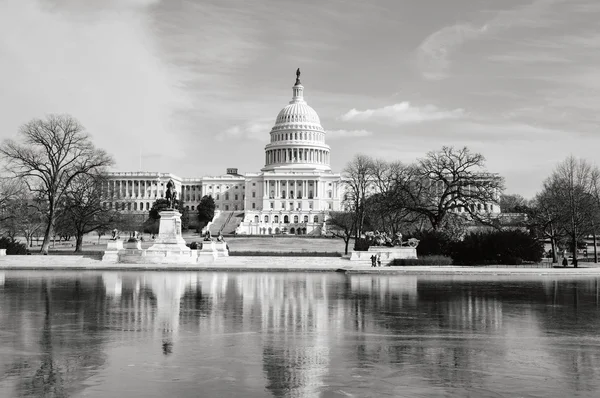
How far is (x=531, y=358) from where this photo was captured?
12312 millimetres

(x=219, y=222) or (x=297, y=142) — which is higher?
(x=297, y=142)

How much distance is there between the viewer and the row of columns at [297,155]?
A: 172m

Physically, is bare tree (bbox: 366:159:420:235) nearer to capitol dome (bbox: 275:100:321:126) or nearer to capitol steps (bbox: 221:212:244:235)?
capitol steps (bbox: 221:212:244:235)

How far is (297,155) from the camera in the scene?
172m

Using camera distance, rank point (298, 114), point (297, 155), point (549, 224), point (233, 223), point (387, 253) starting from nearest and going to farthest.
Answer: point (387, 253) < point (549, 224) < point (233, 223) < point (297, 155) < point (298, 114)

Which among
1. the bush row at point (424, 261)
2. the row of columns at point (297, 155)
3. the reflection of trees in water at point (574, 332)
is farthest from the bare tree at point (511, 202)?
the reflection of trees in water at point (574, 332)

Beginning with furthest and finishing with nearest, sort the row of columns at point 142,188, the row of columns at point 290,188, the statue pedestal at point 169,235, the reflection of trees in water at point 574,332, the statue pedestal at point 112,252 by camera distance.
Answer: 1. the row of columns at point 142,188
2. the row of columns at point 290,188
3. the statue pedestal at point 112,252
4. the statue pedestal at point 169,235
5. the reflection of trees in water at point 574,332

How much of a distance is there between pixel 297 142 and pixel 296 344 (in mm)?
157699

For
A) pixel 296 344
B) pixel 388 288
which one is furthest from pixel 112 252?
pixel 296 344

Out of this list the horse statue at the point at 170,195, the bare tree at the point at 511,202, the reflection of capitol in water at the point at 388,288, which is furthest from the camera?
the bare tree at the point at 511,202

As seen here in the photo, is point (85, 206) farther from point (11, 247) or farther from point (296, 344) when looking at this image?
point (296, 344)

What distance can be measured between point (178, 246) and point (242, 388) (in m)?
34.5

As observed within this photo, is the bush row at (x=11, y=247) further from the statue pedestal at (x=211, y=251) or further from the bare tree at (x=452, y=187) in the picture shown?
the bare tree at (x=452, y=187)

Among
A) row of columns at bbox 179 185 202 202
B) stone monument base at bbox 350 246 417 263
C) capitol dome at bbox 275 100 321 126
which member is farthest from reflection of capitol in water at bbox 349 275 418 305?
row of columns at bbox 179 185 202 202
